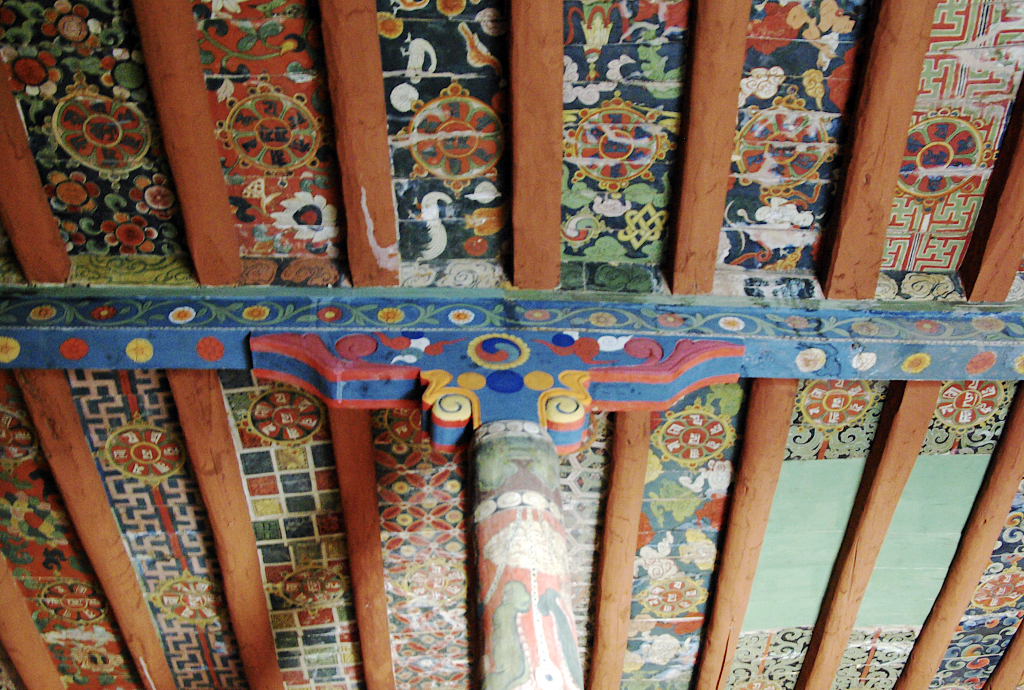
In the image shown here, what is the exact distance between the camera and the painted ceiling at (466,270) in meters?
2.76

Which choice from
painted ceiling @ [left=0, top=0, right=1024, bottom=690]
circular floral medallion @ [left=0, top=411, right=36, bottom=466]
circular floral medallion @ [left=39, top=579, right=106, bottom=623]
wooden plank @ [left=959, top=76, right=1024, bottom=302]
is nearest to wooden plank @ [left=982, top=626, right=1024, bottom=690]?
painted ceiling @ [left=0, top=0, right=1024, bottom=690]

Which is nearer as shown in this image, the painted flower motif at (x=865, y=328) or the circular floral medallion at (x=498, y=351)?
the circular floral medallion at (x=498, y=351)

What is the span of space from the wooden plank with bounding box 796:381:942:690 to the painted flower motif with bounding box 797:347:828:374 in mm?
539

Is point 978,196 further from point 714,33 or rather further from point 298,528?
point 298,528

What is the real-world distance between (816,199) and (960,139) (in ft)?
1.82

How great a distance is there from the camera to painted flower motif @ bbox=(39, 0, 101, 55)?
8.72ft

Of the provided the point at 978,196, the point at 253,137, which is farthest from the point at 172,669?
the point at 978,196

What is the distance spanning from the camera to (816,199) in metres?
3.05

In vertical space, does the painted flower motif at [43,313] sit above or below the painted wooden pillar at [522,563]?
above

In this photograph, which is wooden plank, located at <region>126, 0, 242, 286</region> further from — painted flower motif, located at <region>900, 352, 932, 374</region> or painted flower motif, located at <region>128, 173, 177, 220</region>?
painted flower motif, located at <region>900, 352, 932, 374</region>

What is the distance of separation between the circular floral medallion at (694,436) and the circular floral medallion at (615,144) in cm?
116

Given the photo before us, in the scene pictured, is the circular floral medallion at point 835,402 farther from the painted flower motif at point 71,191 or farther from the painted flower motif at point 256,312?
the painted flower motif at point 71,191

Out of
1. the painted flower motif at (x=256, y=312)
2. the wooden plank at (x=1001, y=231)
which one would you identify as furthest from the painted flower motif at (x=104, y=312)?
the wooden plank at (x=1001, y=231)

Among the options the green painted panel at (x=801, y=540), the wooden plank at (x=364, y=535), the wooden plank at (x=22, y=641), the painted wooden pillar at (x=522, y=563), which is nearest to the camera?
the painted wooden pillar at (x=522, y=563)
